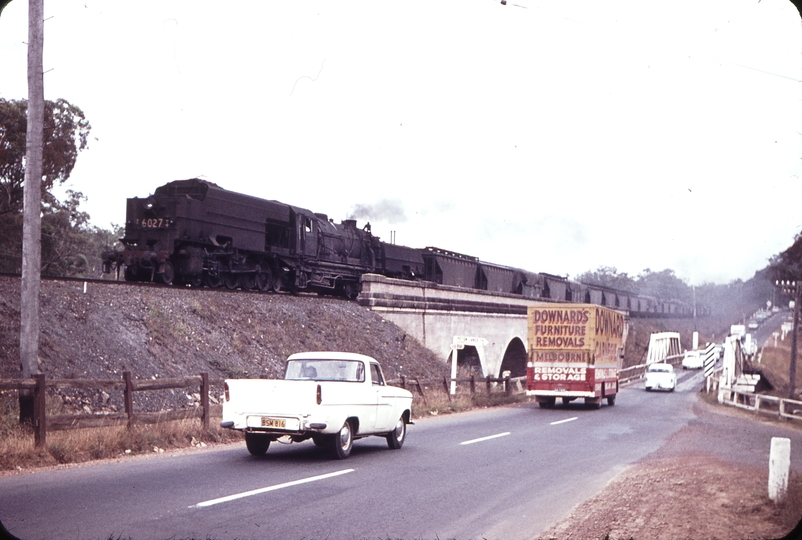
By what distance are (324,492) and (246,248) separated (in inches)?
801

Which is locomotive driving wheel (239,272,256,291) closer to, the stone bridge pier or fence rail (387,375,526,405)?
the stone bridge pier

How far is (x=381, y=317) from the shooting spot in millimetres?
34156

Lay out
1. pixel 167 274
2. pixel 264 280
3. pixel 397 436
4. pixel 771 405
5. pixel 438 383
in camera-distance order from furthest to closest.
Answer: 1. pixel 771 405
2. pixel 264 280
3. pixel 438 383
4. pixel 167 274
5. pixel 397 436

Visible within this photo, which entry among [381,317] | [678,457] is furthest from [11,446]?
[381,317]

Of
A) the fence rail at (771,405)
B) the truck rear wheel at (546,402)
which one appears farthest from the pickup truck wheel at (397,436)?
the fence rail at (771,405)

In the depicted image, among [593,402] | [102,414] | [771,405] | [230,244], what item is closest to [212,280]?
[230,244]

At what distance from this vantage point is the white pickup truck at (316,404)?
11.2 meters

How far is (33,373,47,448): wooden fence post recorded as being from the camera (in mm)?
11281

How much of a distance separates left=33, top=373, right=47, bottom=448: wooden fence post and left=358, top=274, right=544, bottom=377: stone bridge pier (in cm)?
1816

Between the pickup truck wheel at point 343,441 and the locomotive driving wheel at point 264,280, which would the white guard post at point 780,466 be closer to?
the pickup truck wheel at point 343,441

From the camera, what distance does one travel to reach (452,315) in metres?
40.0

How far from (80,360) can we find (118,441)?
549 cm

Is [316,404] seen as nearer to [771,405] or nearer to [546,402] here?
[546,402]

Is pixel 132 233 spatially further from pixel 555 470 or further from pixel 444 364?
pixel 555 470
